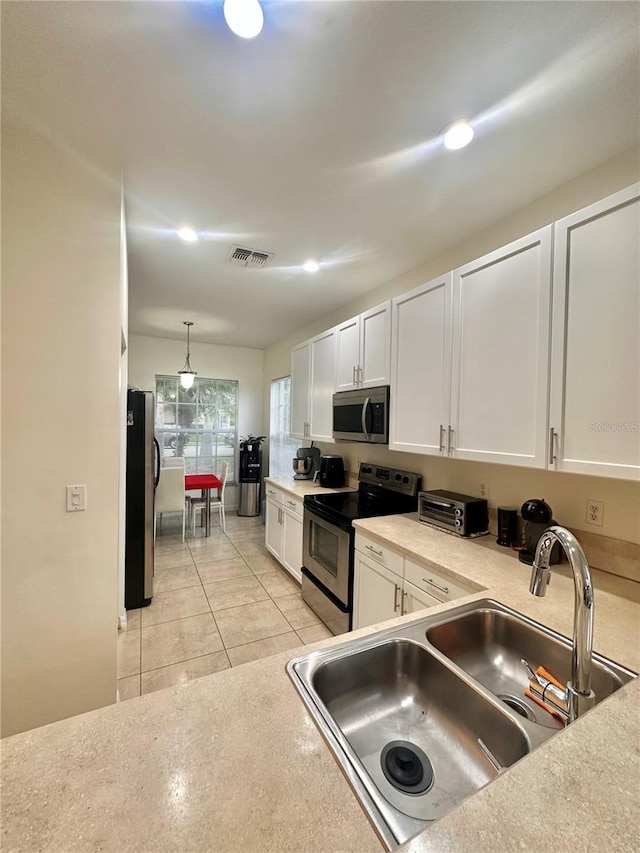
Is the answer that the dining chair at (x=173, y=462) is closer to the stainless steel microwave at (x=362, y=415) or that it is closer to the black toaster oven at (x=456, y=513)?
the stainless steel microwave at (x=362, y=415)

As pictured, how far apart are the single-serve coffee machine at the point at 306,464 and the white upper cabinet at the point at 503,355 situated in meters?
2.20

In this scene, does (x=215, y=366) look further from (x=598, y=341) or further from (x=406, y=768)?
(x=406, y=768)

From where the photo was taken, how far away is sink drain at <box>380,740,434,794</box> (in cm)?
79

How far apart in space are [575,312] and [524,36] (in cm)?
89

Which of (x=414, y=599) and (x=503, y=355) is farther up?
(x=503, y=355)

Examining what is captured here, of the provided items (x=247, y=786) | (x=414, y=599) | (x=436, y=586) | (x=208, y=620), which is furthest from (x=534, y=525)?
(x=208, y=620)

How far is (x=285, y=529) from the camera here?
341 cm

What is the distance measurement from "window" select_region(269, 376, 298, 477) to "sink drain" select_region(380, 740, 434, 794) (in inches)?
163

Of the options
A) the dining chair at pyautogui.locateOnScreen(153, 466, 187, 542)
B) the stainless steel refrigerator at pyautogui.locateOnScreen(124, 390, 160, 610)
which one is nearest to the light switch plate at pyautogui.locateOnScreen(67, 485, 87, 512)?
the stainless steel refrigerator at pyautogui.locateOnScreen(124, 390, 160, 610)

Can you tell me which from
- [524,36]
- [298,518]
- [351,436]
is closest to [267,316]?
[351,436]

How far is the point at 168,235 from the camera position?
7.59 feet

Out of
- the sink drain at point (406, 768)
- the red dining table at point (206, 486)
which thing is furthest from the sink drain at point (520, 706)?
the red dining table at point (206, 486)

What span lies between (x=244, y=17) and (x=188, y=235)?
1.43m

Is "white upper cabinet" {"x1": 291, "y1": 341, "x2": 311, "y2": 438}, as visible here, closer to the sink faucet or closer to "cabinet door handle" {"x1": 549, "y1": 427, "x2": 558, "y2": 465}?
"cabinet door handle" {"x1": 549, "y1": 427, "x2": 558, "y2": 465}
